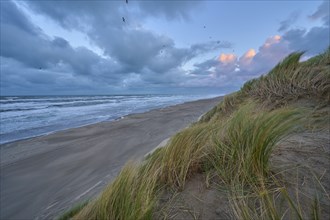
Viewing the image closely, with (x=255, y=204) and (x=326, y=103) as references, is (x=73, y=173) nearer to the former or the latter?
(x=255, y=204)

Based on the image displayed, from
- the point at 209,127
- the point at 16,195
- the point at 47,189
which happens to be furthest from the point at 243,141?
the point at 16,195

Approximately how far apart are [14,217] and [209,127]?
4014mm

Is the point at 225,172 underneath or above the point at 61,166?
above

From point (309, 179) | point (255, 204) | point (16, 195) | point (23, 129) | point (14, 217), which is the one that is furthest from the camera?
point (23, 129)

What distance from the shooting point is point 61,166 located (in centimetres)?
636

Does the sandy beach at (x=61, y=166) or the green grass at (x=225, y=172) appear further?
the sandy beach at (x=61, y=166)

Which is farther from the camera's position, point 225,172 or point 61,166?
point 61,166

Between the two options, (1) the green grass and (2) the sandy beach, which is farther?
(2) the sandy beach

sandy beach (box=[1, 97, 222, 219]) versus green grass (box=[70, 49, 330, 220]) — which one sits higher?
green grass (box=[70, 49, 330, 220])

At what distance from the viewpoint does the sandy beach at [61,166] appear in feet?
13.9

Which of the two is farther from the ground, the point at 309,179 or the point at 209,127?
the point at 209,127

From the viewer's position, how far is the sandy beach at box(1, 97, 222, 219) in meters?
4.25

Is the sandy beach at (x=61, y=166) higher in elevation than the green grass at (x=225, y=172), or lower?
lower

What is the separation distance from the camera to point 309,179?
164 cm
